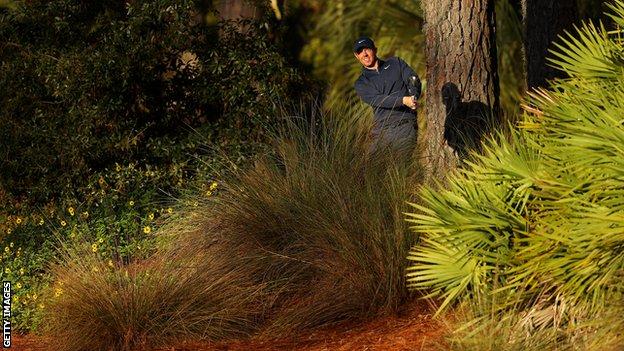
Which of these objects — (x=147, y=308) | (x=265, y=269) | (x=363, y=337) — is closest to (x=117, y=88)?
(x=265, y=269)

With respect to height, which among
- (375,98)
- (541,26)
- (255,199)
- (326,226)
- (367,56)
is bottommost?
(255,199)

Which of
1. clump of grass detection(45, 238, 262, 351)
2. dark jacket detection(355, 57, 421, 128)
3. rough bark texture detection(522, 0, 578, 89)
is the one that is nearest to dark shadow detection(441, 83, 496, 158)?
dark jacket detection(355, 57, 421, 128)

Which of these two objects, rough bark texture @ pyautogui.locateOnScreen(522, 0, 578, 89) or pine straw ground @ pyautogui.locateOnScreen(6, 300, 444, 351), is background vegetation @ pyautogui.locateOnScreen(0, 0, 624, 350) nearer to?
pine straw ground @ pyautogui.locateOnScreen(6, 300, 444, 351)

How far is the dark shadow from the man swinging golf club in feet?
1.02

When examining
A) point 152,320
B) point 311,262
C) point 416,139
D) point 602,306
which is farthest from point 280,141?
point 602,306

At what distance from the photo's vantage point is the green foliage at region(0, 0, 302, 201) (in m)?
13.2

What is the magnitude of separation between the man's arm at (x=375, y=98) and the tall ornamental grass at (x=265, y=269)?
1.58m

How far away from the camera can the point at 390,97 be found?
11430mm

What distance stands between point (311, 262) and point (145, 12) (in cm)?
535

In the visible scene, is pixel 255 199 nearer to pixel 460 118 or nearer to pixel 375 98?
pixel 460 118

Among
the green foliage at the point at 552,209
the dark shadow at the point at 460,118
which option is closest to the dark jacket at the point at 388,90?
the dark shadow at the point at 460,118

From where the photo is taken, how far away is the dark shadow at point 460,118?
10.8 metres

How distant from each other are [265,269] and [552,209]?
2.70m

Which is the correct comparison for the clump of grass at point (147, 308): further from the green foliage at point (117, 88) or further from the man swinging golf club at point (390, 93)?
the green foliage at point (117, 88)
